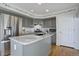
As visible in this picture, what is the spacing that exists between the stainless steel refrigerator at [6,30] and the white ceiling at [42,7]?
0.19 metres

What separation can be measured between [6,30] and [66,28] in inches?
37.9

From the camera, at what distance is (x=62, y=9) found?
1729 millimetres

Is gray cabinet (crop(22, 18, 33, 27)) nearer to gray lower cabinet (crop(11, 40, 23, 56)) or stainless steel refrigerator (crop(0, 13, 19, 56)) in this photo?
stainless steel refrigerator (crop(0, 13, 19, 56))

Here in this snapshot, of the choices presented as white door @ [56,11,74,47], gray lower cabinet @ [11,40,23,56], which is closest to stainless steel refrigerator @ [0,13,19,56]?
gray lower cabinet @ [11,40,23,56]

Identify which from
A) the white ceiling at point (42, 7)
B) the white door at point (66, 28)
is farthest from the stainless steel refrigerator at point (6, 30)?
the white door at point (66, 28)

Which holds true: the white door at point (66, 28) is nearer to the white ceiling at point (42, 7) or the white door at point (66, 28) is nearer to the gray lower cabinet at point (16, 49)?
the white ceiling at point (42, 7)

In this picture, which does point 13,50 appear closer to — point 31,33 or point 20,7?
point 31,33

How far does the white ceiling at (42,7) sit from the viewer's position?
1.56 metres

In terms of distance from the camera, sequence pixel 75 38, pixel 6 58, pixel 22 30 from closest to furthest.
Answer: pixel 6 58 → pixel 22 30 → pixel 75 38

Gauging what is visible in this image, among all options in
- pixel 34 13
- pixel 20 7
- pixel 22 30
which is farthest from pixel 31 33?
pixel 20 7

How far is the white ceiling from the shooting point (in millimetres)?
1560

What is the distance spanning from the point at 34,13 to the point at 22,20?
230 mm

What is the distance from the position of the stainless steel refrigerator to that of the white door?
28.5 inches

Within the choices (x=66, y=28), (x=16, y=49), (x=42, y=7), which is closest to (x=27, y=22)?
(x=42, y=7)
